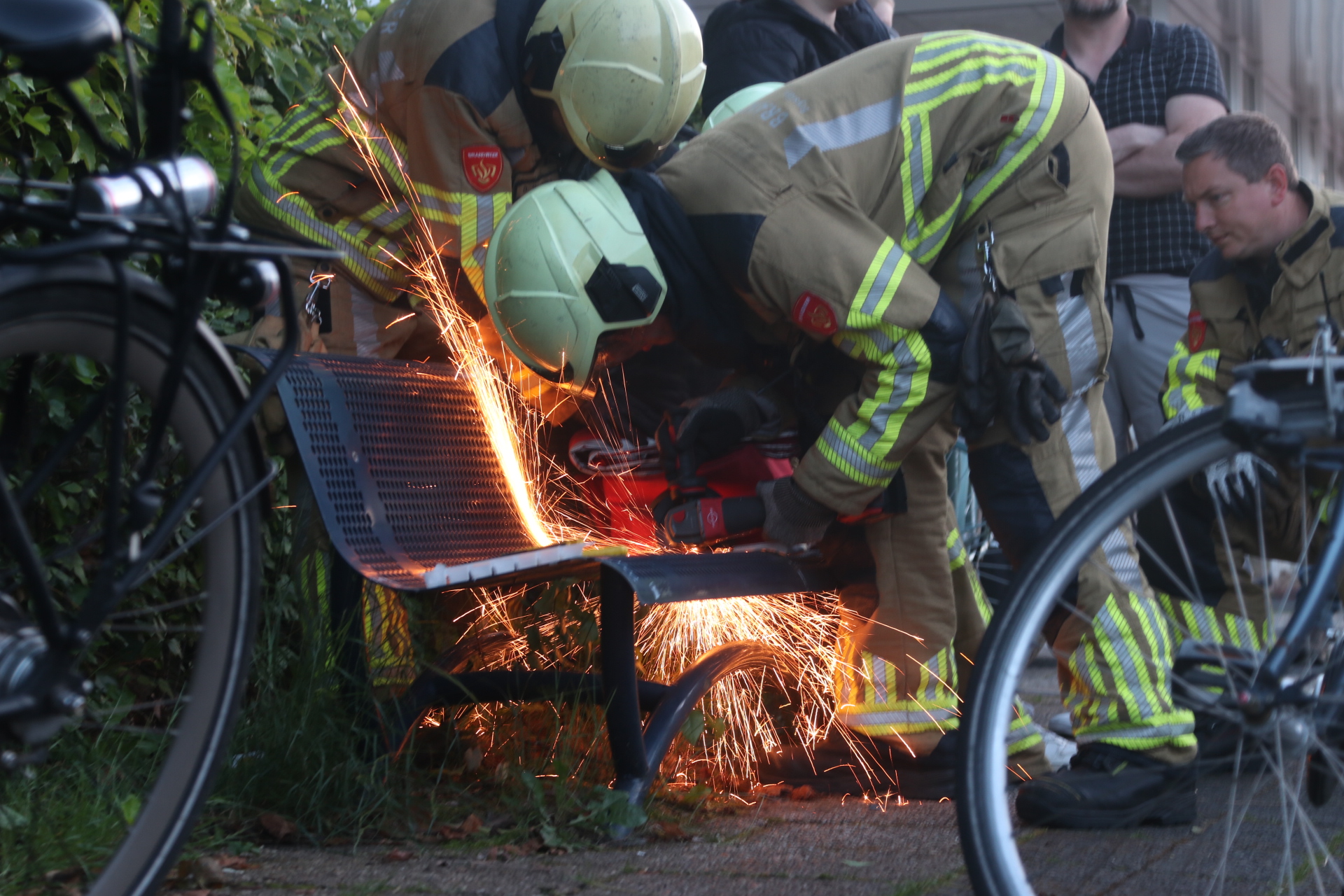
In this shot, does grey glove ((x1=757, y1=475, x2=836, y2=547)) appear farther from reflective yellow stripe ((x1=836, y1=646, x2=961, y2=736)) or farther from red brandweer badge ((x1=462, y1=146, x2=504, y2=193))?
red brandweer badge ((x1=462, y1=146, x2=504, y2=193))

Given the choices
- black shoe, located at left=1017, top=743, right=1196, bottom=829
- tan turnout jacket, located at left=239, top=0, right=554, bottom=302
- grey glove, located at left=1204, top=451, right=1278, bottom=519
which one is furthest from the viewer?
tan turnout jacket, located at left=239, top=0, right=554, bottom=302

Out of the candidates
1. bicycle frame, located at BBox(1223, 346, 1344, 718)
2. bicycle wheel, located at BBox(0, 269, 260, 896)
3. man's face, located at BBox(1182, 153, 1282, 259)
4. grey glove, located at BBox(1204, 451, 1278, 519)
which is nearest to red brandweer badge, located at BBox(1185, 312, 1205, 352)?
man's face, located at BBox(1182, 153, 1282, 259)

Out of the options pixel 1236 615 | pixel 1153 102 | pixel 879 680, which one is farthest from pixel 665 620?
pixel 1153 102

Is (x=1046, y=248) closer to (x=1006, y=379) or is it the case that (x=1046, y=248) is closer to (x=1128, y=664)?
(x=1006, y=379)

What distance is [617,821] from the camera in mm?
2504

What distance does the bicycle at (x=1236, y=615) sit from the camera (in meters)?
1.60

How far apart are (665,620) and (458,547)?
70 cm

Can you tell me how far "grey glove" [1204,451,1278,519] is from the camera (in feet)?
5.57

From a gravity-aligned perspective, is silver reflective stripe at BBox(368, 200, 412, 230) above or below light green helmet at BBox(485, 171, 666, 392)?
above

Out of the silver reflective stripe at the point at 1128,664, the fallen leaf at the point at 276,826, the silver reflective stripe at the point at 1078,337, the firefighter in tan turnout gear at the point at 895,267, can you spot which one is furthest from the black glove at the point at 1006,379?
the fallen leaf at the point at 276,826

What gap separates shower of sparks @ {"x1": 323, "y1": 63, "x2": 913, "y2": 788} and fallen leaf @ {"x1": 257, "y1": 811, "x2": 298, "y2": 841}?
1.85 feet

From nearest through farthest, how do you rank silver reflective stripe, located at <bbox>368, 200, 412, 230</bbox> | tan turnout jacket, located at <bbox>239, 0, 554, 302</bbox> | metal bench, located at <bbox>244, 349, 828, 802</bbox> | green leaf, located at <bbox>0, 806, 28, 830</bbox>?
green leaf, located at <bbox>0, 806, 28, 830</bbox>, metal bench, located at <bbox>244, 349, 828, 802</bbox>, tan turnout jacket, located at <bbox>239, 0, 554, 302</bbox>, silver reflective stripe, located at <bbox>368, 200, 412, 230</bbox>

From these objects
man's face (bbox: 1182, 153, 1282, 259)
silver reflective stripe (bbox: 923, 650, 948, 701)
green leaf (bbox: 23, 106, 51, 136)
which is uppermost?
green leaf (bbox: 23, 106, 51, 136)

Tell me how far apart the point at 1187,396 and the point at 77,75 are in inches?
105
